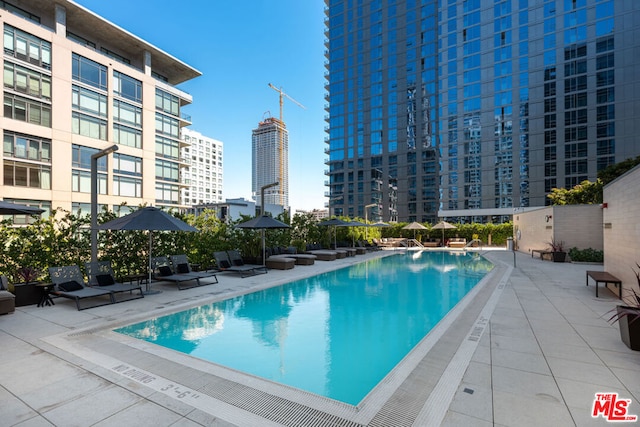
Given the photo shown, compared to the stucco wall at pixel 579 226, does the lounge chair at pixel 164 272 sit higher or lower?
lower

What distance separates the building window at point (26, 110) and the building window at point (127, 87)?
25.4ft

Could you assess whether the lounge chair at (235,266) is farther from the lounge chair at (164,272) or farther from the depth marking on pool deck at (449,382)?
the depth marking on pool deck at (449,382)

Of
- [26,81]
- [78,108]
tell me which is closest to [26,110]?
[26,81]

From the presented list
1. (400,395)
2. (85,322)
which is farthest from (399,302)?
(85,322)

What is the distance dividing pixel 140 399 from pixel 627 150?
6237 cm

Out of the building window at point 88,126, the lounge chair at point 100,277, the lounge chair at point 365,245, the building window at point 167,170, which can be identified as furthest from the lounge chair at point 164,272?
the building window at point 167,170

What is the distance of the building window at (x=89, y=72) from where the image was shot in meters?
31.5

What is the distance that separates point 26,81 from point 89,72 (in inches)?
238

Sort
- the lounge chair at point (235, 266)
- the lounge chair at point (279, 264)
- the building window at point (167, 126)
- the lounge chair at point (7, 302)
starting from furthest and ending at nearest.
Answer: the building window at point (167, 126) < the lounge chair at point (279, 264) < the lounge chair at point (235, 266) < the lounge chair at point (7, 302)

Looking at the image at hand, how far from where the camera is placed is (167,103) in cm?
4212

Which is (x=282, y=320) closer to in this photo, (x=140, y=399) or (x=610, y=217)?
(x=140, y=399)

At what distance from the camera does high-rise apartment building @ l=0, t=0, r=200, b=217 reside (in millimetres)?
27297

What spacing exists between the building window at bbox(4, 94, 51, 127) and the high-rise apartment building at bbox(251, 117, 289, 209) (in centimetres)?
9219

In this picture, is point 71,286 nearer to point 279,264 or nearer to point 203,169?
point 279,264
